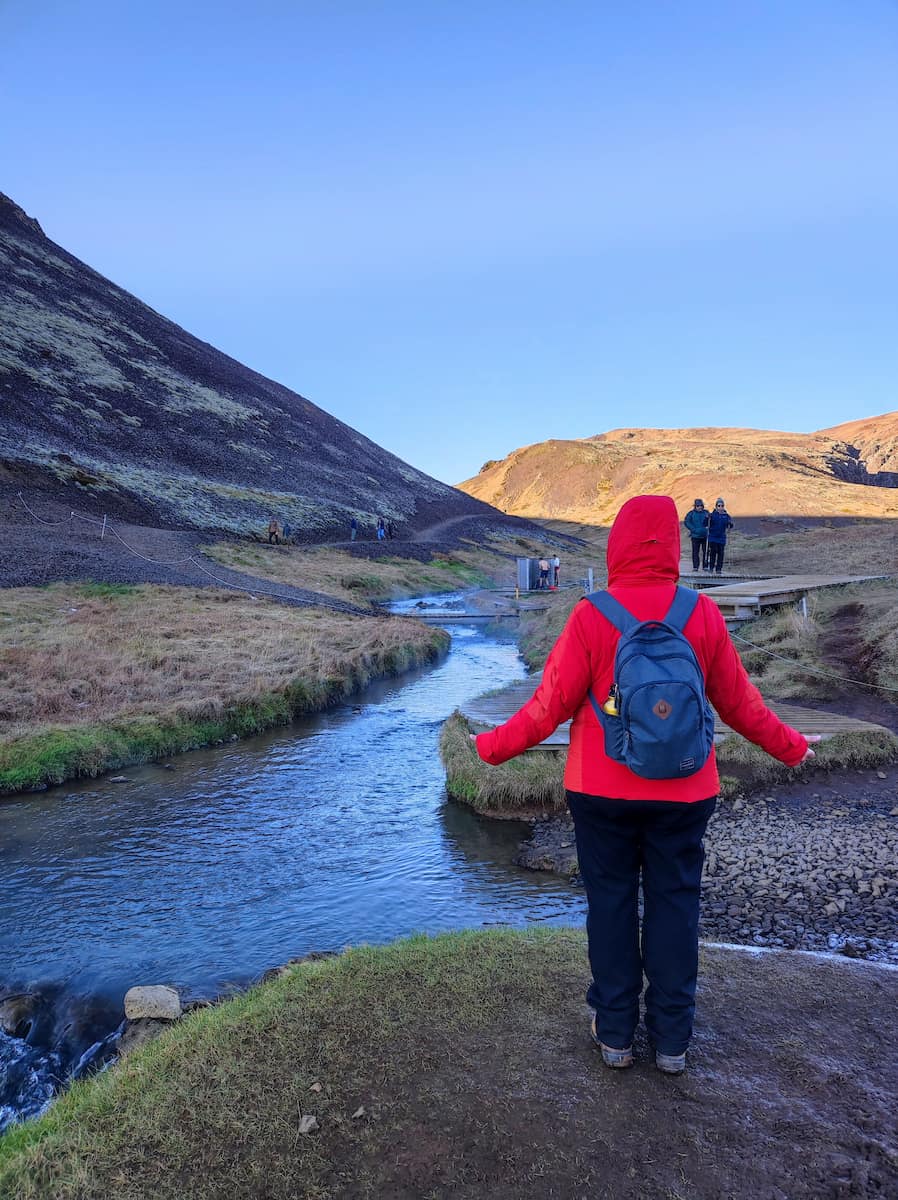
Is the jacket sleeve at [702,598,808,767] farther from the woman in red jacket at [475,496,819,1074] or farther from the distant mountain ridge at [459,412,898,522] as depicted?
the distant mountain ridge at [459,412,898,522]

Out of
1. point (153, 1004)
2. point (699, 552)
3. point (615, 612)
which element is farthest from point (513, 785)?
point (699, 552)

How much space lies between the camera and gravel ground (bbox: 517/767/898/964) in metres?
5.73

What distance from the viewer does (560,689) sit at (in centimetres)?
342

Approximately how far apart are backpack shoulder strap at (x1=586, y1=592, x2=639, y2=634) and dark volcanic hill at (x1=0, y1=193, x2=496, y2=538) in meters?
32.8

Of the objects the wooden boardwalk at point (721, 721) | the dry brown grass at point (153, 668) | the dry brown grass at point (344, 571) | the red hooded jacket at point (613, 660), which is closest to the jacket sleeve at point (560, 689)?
the red hooded jacket at point (613, 660)

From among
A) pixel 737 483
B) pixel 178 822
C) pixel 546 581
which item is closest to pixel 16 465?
pixel 546 581

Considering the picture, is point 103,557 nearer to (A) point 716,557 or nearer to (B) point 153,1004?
(A) point 716,557

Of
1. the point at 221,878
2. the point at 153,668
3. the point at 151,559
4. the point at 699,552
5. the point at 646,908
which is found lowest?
the point at 221,878

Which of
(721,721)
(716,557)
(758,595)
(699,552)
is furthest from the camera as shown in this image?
(699,552)

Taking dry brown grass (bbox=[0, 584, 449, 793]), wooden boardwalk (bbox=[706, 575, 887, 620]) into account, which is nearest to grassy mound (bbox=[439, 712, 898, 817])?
dry brown grass (bbox=[0, 584, 449, 793])

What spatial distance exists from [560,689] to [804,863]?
4.57 meters

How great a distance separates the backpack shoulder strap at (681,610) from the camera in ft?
11.0

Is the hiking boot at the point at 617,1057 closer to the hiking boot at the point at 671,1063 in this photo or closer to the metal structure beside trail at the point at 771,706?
the hiking boot at the point at 671,1063

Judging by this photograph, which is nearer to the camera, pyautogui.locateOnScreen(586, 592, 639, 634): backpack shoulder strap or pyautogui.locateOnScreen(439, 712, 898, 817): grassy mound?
pyautogui.locateOnScreen(586, 592, 639, 634): backpack shoulder strap
